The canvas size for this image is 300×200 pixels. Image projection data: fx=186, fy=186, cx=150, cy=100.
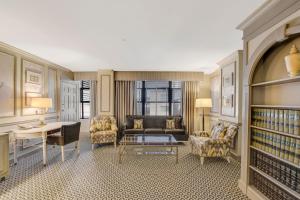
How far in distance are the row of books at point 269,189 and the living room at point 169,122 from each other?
0.01 meters

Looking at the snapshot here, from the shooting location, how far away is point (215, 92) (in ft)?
19.6

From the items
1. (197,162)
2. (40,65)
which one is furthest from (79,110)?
(197,162)

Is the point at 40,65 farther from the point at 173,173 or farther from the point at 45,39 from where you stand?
the point at 173,173

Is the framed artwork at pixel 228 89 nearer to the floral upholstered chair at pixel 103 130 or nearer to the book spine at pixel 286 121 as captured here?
the book spine at pixel 286 121

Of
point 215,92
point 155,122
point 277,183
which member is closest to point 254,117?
point 277,183

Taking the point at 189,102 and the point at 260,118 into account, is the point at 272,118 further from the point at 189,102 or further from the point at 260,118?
the point at 189,102

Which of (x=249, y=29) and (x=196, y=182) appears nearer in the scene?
(x=249, y=29)

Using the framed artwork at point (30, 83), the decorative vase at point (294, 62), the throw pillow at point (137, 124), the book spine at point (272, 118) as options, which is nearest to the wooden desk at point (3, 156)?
the framed artwork at point (30, 83)

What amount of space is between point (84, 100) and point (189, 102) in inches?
169

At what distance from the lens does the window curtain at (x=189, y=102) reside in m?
6.59

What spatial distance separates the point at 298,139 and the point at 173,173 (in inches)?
83.9

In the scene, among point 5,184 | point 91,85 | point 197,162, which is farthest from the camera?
point 91,85

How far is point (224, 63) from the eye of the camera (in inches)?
188

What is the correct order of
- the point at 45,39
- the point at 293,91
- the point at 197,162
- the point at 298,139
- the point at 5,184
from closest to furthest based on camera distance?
1. the point at 298,139
2. the point at 293,91
3. the point at 5,184
4. the point at 45,39
5. the point at 197,162
